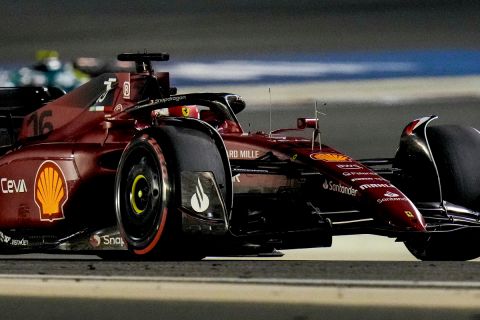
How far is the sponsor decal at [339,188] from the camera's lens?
366 inches

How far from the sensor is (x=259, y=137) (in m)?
10.3

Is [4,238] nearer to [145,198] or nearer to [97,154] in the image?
[97,154]

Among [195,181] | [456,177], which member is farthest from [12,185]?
[456,177]

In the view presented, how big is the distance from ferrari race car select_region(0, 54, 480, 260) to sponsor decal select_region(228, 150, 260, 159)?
0.01m

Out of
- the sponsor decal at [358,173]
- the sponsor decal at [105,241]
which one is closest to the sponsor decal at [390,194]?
the sponsor decal at [358,173]

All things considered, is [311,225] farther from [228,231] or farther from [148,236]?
[148,236]

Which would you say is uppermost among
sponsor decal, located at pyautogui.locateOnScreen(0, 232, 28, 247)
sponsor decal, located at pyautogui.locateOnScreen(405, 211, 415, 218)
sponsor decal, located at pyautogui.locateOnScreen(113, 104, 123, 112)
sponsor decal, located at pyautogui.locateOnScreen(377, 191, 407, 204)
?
sponsor decal, located at pyautogui.locateOnScreen(113, 104, 123, 112)

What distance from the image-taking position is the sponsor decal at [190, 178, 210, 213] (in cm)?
897

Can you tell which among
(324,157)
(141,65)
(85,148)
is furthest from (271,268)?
(141,65)

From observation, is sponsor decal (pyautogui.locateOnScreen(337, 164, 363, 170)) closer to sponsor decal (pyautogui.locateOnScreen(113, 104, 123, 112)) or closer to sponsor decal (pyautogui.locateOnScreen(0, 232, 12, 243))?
sponsor decal (pyautogui.locateOnScreen(113, 104, 123, 112))

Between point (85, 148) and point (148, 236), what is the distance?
A: 182 centimetres

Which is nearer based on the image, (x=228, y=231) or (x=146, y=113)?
(x=228, y=231)

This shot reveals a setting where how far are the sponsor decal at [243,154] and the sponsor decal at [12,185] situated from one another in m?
2.31

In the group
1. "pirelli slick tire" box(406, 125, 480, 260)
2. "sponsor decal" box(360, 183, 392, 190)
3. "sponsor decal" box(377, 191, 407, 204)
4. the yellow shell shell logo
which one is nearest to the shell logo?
the yellow shell shell logo
